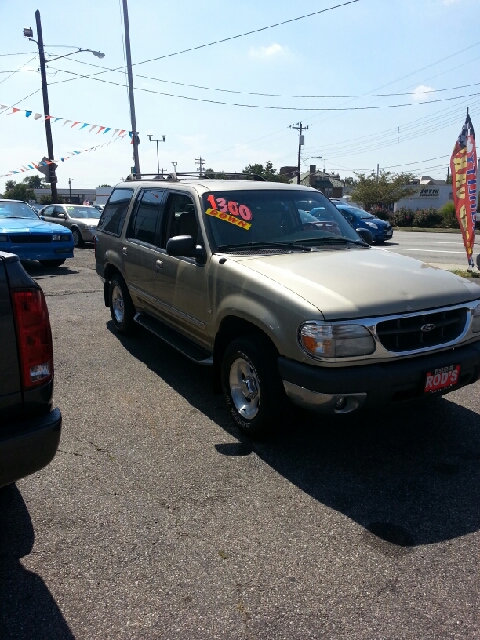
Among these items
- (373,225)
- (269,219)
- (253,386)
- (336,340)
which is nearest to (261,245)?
(269,219)

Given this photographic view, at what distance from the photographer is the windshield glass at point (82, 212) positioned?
18500mm

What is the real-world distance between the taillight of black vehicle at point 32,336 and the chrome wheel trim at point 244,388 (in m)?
1.67

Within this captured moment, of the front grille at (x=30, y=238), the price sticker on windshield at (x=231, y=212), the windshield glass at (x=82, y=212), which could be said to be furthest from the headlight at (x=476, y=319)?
the windshield glass at (x=82, y=212)

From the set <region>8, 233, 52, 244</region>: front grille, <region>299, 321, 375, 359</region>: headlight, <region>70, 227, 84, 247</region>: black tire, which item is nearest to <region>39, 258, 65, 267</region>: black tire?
<region>8, 233, 52, 244</region>: front grille

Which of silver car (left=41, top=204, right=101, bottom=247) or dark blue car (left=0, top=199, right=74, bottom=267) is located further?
silver car (left=41, top=204, right=101, bottom=247)

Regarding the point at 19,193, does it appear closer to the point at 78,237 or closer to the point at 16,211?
the point at 78,237

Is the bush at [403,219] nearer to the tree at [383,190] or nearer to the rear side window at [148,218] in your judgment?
the tree at [383,190]

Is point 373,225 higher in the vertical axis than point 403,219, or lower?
higher

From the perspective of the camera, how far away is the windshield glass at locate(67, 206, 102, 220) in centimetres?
1850

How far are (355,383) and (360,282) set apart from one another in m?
0.74

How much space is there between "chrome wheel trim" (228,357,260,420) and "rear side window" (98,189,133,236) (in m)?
3.03

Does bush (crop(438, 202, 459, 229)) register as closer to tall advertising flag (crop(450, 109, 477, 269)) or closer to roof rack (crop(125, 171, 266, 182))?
tall advertising flag (crop(450, 109, 477, 269))

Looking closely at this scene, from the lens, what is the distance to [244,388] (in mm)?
4008

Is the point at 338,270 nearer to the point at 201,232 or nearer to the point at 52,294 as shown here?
the point at 201,232
